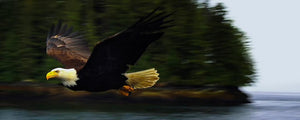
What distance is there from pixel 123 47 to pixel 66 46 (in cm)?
342

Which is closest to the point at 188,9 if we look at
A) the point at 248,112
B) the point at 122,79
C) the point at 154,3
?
the point at 154,3

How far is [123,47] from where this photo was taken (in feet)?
30.1

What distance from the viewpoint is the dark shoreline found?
29.4m

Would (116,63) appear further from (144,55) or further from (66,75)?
(144,55)

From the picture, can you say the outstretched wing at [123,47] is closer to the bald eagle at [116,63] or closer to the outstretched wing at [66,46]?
the bald eagle at [116,63]

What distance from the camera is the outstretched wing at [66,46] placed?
11.5 metres

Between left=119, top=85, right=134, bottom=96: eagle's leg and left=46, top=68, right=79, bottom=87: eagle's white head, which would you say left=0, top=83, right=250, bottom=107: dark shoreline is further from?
left=46, top=68, right=79, bottom=87: eagle's white head

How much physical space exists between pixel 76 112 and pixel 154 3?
8116 millimetres

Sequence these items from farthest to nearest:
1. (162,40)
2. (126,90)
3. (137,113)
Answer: (162,40) < (137,113) < (126,90)

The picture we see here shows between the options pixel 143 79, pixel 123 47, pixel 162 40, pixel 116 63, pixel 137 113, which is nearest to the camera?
pixel 123 47

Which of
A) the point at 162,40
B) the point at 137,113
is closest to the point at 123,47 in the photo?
the point at 137,113

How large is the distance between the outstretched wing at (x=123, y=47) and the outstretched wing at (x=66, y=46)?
1.65 m

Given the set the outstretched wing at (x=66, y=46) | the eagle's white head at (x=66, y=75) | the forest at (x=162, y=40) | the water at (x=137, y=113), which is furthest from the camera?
the forest at (x=162, y=40)

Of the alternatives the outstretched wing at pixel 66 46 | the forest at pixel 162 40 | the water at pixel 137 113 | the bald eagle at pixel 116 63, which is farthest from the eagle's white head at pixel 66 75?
the forest at pixel 162 40
